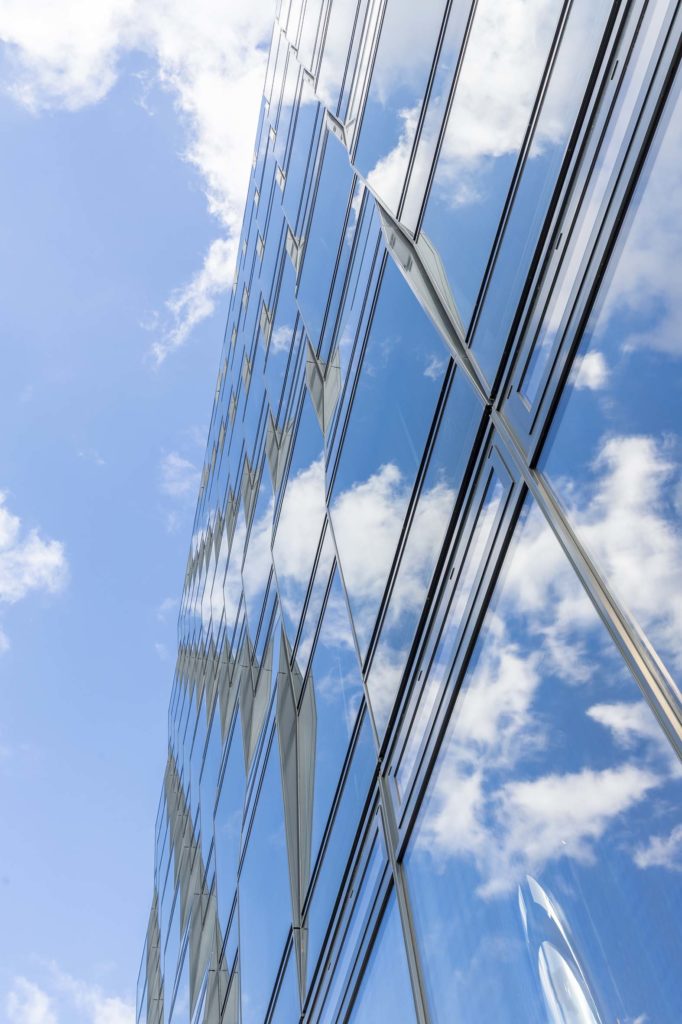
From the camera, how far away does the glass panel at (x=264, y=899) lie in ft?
29.4

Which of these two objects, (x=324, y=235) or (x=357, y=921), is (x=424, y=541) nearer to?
(x=357, y=921)

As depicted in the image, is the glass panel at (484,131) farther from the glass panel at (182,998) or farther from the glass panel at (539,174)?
the glass panel at (182,998)

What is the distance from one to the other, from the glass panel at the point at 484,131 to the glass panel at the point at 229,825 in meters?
8.40

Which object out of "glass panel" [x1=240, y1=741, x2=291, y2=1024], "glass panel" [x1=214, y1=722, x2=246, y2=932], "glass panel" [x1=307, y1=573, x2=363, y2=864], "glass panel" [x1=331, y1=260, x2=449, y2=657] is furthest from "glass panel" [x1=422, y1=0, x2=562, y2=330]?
"glass panel" [x1=214, y1=722, x2=246, y2=932]

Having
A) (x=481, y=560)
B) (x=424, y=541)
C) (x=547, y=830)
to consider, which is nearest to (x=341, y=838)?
(x=424, y=541)

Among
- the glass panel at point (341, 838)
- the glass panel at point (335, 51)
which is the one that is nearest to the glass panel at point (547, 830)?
the glass panel at point (341, 838)

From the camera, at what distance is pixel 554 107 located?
5.07 metres

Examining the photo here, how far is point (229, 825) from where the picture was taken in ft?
43.6

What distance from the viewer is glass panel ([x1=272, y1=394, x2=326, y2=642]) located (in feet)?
34.3

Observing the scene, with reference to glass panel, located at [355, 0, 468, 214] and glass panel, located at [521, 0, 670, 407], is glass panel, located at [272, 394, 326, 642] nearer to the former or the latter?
glass panel, located at [355, 0, 468, 214]

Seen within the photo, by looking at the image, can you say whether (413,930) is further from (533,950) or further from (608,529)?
(608,529)

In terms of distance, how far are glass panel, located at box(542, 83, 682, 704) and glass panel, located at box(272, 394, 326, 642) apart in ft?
20.3

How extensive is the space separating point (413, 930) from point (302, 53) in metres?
16.7

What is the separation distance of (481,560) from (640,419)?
6.00 feet
